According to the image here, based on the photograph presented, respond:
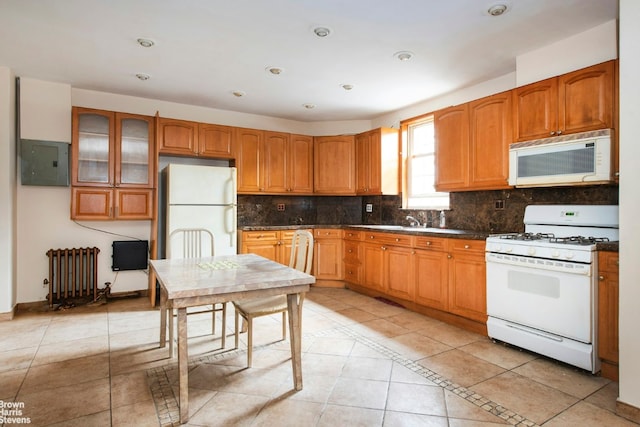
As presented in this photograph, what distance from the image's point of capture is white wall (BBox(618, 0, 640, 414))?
5.97 feet

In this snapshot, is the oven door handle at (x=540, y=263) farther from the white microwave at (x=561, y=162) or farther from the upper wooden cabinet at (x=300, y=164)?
the upper wooden cabinet at (x=300, y=164)

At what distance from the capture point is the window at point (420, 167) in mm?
4418

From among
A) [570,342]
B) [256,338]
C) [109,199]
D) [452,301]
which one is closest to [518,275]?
[570,342]

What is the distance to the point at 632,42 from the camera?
1.84 meters

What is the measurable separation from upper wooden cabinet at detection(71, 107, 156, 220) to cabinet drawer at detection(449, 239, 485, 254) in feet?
11.3

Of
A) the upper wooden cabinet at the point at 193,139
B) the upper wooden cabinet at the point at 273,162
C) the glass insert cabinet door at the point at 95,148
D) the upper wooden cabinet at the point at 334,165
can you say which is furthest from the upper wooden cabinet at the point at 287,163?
the glass insert cabinet door at the point at 95,148

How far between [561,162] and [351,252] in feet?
8.67

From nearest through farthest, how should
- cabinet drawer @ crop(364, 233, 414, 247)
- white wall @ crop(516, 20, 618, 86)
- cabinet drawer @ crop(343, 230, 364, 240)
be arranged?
1. white wall @ crop(516, 20, 618, 86)
2. cabinet drawer @ crop(364, 233, 414, 247)
3. cabinet drawer @ crop(343, 230, 364, 240)

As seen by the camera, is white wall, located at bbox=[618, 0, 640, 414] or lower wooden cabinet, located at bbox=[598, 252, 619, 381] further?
lower wooden cabinet, located at bbox=[598, 252, 619, 381]

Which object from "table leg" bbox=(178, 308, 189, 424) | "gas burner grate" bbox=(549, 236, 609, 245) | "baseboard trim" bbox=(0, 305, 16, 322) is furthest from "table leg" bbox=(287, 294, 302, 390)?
"baseboard trim" bbox=(0, 305, 16, 322)

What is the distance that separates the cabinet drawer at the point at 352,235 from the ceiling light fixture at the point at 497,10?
8.95ft

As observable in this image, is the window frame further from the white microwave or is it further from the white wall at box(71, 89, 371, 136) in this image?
the white microwave

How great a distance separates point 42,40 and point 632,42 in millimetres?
4154

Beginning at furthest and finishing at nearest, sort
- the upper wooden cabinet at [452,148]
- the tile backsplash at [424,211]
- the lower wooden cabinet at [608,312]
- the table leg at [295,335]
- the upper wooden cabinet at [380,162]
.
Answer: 1. the upper wooden cabinet at [380,162]
2. the upper wooden cabinet at [452,148]
3. the tile backsplash at [424,211]
4. the lower wooden cabinet at [608,312]
5. the table leg at [295,335]
